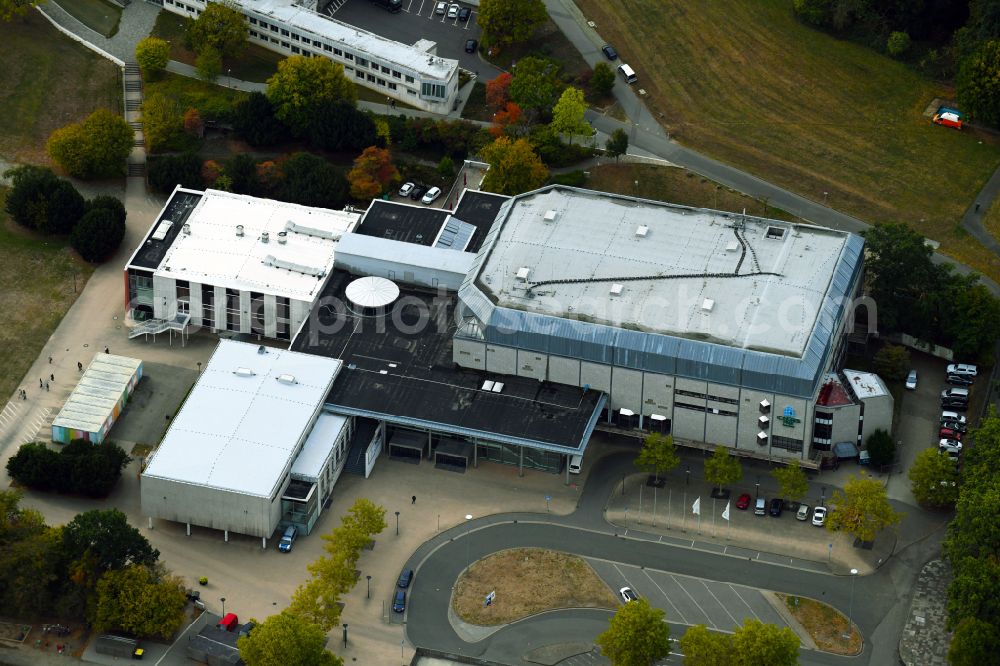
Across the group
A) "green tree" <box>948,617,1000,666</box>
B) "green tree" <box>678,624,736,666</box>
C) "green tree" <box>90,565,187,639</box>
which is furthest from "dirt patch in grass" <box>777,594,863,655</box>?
"green tree" <box>90,565,187,639</box>

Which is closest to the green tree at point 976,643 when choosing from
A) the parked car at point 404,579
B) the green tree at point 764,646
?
the green tree at point 764,646

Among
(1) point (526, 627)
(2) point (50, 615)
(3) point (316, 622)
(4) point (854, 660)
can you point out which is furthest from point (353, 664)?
(4) point (854, 660)

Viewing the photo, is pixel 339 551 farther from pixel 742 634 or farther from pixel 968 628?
pixel 968 628

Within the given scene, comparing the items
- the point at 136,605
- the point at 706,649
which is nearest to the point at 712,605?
the point at 706,649

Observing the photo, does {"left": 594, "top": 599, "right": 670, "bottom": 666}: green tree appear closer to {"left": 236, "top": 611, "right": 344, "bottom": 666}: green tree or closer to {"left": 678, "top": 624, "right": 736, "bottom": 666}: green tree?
{"left": 678, "top": 624, "right": 736, "bottom": 666}: green tree

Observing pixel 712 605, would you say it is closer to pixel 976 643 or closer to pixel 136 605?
pixel 976 643

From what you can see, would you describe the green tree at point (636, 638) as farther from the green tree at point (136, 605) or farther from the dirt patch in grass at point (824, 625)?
the green tree at point (136, 605)
